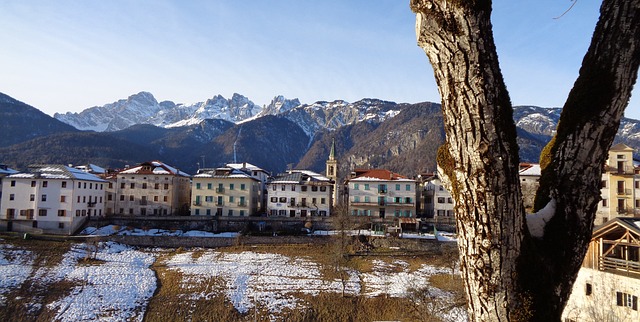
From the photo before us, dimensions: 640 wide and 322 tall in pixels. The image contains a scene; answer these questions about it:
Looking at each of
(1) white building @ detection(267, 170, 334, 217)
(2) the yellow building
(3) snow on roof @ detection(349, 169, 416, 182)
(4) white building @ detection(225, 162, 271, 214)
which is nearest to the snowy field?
(1) white building @ detection(267, 170, 334, 217)

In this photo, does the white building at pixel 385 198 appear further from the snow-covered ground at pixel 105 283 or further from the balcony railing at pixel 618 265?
the balcony railing at pixel 618 265

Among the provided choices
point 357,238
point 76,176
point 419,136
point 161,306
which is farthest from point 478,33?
point 419,136

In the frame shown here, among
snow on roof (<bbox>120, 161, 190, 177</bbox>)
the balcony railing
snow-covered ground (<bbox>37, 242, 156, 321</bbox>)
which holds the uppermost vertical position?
snow on roof (<bbox>120, 161, 190, 177</bbox>)

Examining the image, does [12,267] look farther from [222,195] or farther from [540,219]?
[540,219]

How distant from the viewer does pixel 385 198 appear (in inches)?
2247

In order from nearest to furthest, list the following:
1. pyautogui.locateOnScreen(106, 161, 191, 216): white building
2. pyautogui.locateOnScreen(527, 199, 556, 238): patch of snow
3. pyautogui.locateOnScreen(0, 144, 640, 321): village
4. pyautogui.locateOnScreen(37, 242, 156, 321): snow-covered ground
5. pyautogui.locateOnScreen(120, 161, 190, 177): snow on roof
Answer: pyautogui.locateOnScreen(527, 199, 556, 238): patch of snow
pyautogui.locateOnScreen(37, 242, 156, 321): snow-covered ground
pyautogui.locateOnScreen(0, 144, 640, 321): village
pyautogui.locateOnScreen(106, 161, 191, 216): white building
pyautogui.locateOnScreen(120, 161, 190, 177): snow on roof

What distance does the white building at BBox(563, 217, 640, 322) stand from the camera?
17.1 metres

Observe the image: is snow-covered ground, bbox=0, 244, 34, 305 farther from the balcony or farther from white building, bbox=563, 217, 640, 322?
the balcony

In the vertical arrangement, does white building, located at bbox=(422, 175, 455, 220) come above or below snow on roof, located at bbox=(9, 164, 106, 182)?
below

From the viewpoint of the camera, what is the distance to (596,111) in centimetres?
305

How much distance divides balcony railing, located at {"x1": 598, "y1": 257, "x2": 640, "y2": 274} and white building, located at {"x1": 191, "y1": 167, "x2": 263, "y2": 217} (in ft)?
149

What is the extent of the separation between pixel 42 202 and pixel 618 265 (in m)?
57.6

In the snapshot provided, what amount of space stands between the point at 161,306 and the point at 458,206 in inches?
1173

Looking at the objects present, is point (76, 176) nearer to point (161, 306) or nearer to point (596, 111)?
point (161, 306)
